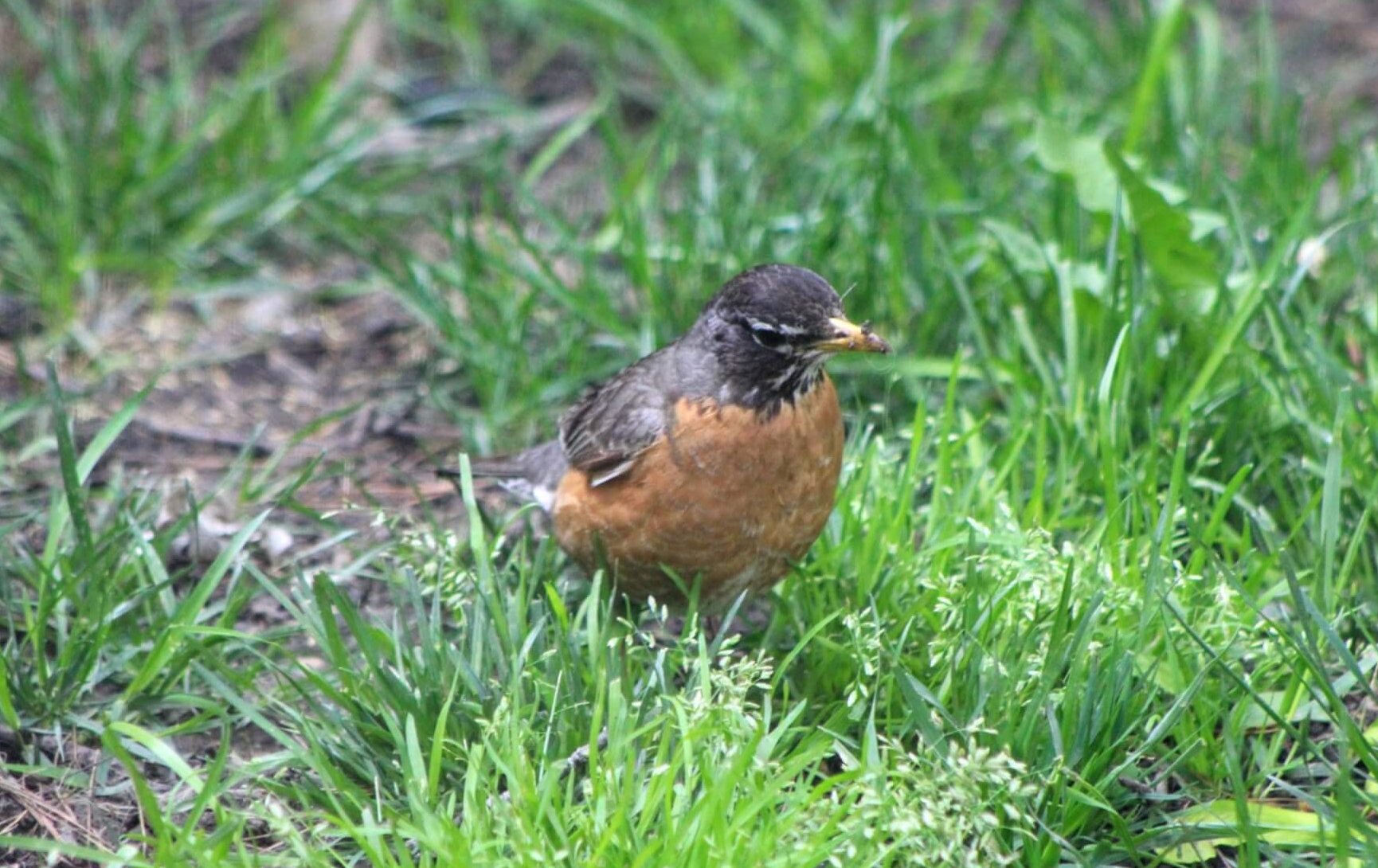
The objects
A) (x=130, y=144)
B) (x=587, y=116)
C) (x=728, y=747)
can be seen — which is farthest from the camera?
(x=587, y=116)

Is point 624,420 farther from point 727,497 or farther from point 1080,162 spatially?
point 1080,162

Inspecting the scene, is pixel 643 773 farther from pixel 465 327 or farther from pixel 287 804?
pixel 465 327

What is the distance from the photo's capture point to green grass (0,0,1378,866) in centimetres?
331

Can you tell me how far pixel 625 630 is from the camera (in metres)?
4.05

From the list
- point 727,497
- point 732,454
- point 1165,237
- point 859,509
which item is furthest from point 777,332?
point 1165,237

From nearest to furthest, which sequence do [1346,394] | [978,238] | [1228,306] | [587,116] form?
[1346,394], [1228,306], [978,238], [587,116]

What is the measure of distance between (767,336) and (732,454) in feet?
1.00

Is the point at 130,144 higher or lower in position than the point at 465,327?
higher

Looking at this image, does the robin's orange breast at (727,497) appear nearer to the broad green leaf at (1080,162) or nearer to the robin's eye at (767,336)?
the robin's eye at (767,336)

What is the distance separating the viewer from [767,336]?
13.1ft

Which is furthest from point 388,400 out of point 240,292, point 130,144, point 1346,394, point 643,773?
point 1346,394

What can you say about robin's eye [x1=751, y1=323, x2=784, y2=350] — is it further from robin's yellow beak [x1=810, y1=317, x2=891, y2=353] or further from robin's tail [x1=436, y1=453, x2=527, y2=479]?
robin's tail [x1=436, y1=453, x2=527, y2=479]

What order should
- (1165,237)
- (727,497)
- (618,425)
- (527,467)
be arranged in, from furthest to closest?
(1165,237), (527,467), (618,425), (727,497)

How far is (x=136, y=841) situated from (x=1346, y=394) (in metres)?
3.18
